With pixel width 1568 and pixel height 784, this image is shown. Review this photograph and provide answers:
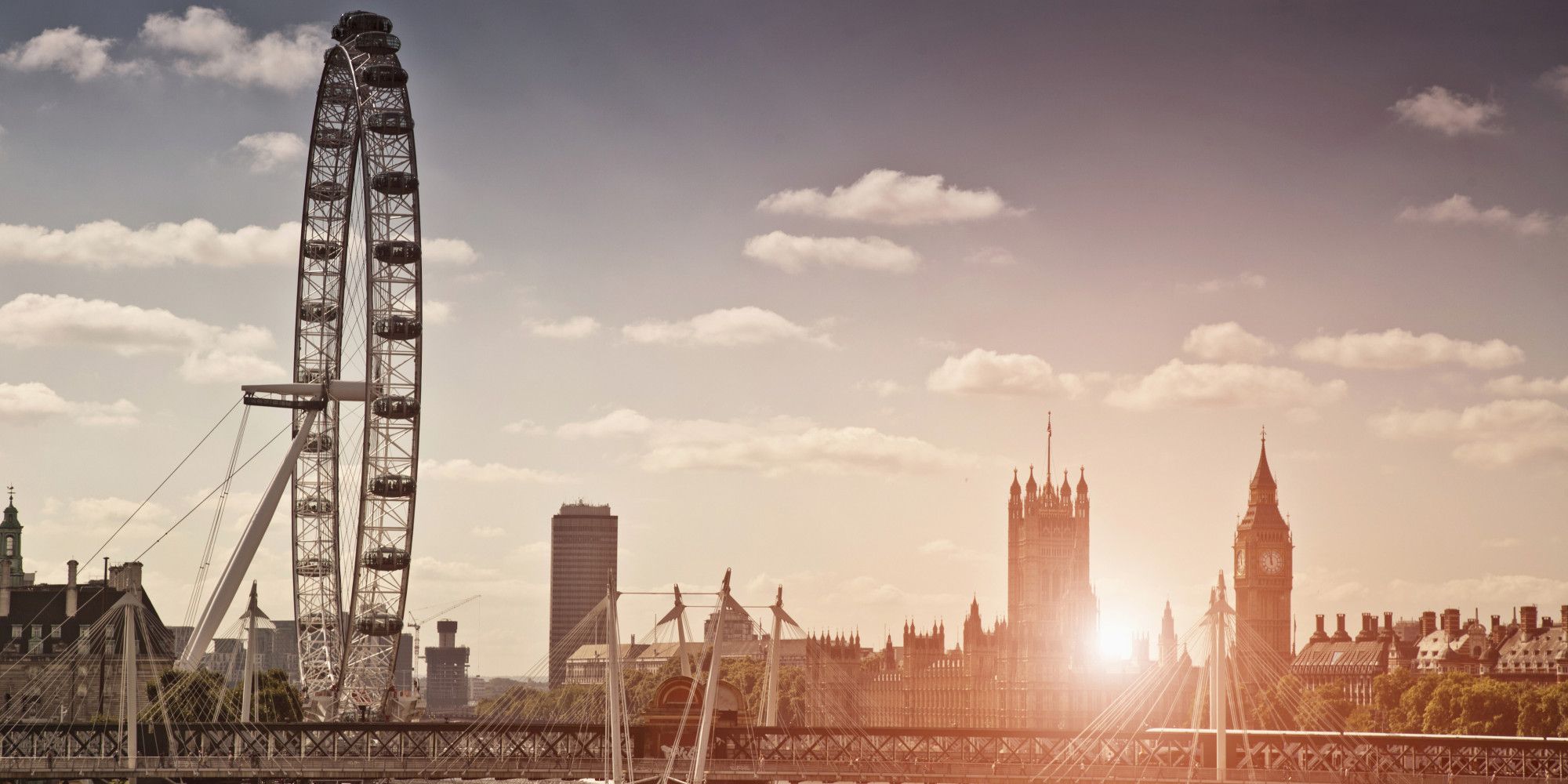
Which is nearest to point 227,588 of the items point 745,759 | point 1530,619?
point 745,759

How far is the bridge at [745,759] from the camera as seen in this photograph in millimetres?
83875

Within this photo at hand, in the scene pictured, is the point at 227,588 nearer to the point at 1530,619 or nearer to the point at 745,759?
the point at 745,759

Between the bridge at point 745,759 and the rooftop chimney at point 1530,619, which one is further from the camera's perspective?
the rooftop chimney at point 1530,619

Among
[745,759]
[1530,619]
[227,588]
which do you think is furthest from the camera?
[1530,619]

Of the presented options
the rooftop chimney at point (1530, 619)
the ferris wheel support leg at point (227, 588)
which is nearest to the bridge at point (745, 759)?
the ferris wheel support leg at point (227, 588)

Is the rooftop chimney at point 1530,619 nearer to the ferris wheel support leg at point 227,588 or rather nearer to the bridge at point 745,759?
the bridge at point 745,759

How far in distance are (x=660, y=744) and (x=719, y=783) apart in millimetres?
3898

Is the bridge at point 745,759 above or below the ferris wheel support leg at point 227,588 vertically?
below

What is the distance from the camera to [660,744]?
9600cm

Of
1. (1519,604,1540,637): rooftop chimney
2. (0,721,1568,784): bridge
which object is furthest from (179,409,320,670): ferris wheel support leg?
(1519,604,1540,637): rooftop chimney

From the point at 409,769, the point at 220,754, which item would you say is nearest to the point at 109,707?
the point at 220,754

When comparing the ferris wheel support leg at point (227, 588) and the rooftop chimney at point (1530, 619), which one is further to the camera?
the rooftop chimney at point (1530, 619)

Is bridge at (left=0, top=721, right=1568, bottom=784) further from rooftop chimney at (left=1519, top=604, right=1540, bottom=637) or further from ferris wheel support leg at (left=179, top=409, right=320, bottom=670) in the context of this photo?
rooftop chimney at (left=1519, top=604, right=1540, bottom=637)

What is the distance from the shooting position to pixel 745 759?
94.1 meters
